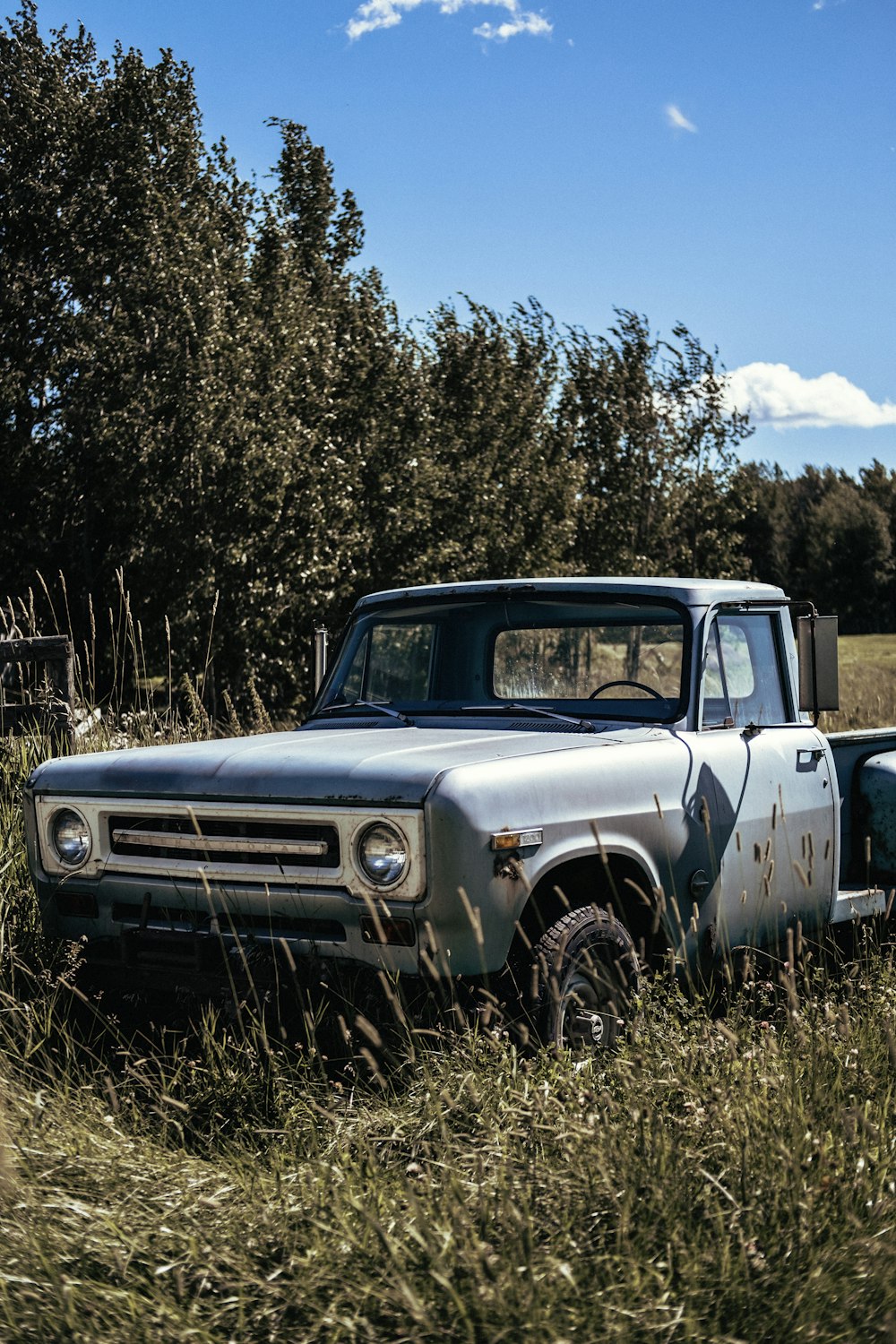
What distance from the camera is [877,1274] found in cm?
265

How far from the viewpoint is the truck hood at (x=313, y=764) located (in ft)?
12.8

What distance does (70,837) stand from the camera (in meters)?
4.64

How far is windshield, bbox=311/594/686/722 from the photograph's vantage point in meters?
5.11

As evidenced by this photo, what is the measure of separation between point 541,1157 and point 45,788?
2316mm

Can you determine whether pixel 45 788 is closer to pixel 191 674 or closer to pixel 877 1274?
pixel 877 1274

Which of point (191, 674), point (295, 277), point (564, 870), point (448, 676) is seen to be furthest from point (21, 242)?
point (564, 870)

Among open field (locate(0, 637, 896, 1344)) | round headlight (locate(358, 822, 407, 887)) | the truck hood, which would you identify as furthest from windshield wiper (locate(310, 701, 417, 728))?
open field (locate(0, 637, 896, 1344))

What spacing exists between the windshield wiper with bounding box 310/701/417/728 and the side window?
112cm

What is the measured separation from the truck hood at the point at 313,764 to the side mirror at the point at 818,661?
2.18ft

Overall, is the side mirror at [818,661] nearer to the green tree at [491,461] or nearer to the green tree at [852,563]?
the green tree at [491,461]

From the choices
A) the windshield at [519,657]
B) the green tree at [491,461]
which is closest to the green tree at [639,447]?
the green tree at [491,461]

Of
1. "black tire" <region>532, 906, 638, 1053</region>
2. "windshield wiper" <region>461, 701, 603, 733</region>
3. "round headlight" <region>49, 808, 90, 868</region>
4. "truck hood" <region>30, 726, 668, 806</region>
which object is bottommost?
"black tire" <region>532, 906, 638, 1053</region>

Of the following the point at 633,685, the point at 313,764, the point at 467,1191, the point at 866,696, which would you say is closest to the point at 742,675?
the point at 633,685

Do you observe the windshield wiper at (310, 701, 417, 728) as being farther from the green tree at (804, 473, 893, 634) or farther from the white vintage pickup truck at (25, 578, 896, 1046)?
the green tree at (804, 473, 893, 634)
